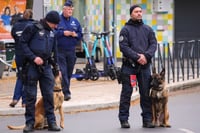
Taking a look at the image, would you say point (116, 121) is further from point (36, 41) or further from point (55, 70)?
point (36, 41)

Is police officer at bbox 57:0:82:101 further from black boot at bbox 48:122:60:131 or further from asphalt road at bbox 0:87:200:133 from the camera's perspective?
black boot at bbox 48:122:60:131

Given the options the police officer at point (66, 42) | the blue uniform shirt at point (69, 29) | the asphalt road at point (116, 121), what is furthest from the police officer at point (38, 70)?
the blue uniform shirt at point (69, 29)

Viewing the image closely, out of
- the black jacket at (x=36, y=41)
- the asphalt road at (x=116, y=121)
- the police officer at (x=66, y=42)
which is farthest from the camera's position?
the police officer at (x=66, y=42)

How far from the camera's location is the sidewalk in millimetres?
12320

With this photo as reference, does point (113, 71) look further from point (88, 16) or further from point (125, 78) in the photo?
point (88, 16)

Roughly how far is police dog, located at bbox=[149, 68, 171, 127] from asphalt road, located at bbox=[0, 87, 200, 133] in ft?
0.62

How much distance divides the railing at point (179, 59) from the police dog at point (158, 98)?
5646mm

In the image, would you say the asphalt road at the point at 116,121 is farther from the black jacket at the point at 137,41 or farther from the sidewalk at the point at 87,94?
the black jacket at the point at 137,41

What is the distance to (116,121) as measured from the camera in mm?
11102

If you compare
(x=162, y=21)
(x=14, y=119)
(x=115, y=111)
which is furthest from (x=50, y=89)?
(x=162, y=21)

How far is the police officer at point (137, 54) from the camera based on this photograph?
9984mm

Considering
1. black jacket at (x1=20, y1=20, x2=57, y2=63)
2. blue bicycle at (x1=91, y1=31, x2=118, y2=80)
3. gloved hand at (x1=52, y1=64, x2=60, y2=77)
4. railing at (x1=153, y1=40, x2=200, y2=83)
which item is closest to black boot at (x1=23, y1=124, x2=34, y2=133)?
gloved hand at (x1=52, y1=64, x2=60, y2=77)

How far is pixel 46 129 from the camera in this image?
1006cm

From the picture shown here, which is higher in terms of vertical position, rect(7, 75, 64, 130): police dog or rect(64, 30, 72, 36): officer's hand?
rect(64, 30, 72, 36): officer's hand
